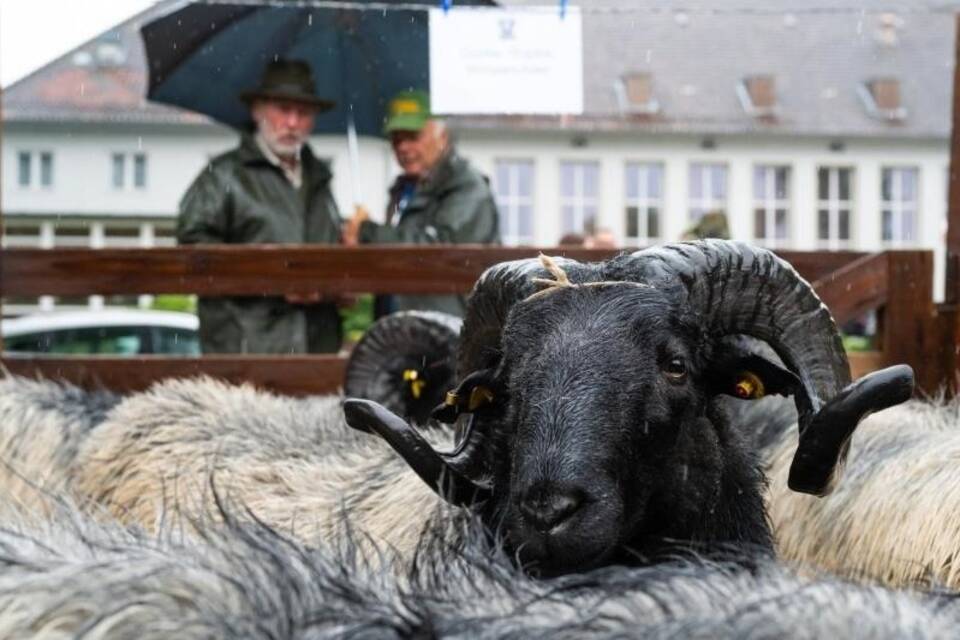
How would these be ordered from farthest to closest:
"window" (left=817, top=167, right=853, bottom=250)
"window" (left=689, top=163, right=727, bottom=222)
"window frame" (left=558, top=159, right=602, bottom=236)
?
"window" (left=817, top=167, right=853, bottom=250)
"window frame" (left=558, top=159, right=602, bottom=236)
"window" (left=689, top=163, right=727, bottom=222)

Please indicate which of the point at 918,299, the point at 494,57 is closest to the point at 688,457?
the point at 918,299

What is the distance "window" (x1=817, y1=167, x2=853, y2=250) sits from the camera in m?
56.3

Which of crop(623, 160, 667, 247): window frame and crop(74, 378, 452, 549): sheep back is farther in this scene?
crop(623, 160, 667, 247): window frame

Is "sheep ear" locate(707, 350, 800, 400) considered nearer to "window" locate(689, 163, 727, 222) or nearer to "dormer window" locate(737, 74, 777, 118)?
"window" locate(689, 163, 727, 222)

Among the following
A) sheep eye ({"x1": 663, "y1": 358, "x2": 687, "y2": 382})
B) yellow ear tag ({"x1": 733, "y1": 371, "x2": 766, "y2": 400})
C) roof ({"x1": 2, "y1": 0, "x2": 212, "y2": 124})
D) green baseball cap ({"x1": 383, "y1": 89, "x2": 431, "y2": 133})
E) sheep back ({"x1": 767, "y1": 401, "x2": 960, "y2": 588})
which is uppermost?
roof ({"x1": 2, "y1": 0, "x2": 212, "y2": 124})

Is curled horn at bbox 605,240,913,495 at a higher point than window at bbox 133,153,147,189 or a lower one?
lower

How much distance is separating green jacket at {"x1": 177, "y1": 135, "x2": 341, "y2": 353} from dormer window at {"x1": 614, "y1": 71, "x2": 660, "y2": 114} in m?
42.8

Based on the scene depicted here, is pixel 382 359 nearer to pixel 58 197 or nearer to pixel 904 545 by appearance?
pixel 904 545

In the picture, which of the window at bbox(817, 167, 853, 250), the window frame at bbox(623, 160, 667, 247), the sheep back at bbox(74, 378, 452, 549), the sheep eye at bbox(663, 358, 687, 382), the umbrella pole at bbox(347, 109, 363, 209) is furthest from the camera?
the window at bbox(817, 167, 853, 250)

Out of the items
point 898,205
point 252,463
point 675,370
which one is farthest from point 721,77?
point 675,370

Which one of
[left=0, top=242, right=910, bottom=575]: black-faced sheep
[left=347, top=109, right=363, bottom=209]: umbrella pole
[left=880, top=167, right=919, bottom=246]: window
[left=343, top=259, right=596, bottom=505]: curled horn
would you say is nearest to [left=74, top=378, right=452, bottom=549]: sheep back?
[left=0, top=242, right=910, bottom=575]: black-faced sheep

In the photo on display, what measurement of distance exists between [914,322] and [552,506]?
4121 millimetres

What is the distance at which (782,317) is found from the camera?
445 centimetres

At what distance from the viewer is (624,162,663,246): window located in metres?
54.5
